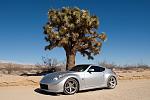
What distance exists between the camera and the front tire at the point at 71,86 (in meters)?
12.2

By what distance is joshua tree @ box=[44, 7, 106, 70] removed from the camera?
1054 inches

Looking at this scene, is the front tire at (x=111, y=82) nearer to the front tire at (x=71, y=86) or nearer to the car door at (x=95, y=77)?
the car door at (x=95, y=77)

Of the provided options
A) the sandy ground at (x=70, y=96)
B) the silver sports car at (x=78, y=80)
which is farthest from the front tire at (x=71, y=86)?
the sandy ground at (x=70, y=96)

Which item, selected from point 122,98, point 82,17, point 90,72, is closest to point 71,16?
point 82,17

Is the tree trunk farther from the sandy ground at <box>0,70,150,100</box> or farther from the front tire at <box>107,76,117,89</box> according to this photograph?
the front tire at <box>107,76,117,89</box>

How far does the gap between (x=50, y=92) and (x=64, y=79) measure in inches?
47.2

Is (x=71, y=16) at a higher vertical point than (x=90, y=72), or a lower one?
higher

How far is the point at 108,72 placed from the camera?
14.4 metres

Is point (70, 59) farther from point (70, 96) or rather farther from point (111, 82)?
point (70, 96)

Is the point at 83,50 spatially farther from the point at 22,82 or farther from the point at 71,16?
the point at 22,82

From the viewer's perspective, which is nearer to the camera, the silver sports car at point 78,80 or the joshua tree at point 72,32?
the silver sports car at point 78,80

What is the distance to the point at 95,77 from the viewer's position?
13.5 meters

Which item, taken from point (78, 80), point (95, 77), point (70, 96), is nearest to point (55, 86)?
point (70, 96)

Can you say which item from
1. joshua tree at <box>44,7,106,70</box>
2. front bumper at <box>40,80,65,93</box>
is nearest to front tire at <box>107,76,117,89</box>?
front bumper at <box>40,80,65,93</box>
